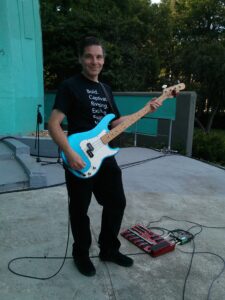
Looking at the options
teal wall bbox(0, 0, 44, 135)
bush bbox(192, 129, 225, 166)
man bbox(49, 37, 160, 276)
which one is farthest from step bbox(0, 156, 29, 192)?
bush bbox(192, 129, 225, 166)

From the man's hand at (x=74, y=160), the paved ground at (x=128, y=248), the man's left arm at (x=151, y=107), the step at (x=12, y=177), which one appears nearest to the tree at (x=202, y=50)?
the paved ground at (x=128, y=248)

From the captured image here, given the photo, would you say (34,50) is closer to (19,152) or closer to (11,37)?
(11,37)

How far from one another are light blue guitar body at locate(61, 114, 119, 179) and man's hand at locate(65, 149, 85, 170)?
0.08m

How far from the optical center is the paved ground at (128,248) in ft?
8.33

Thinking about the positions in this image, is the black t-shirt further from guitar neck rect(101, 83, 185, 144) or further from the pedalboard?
the pedalboard

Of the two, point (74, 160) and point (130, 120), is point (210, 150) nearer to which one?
point (130, 120)

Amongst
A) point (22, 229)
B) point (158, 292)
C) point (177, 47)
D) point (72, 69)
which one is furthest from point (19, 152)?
point (177, 47)

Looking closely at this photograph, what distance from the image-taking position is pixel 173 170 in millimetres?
6477

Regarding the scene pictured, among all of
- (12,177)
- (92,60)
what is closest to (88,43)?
(92,60)

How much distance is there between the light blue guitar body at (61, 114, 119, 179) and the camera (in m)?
2.52

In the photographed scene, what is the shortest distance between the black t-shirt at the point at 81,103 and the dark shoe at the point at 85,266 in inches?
40.9

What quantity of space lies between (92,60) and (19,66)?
248 inches

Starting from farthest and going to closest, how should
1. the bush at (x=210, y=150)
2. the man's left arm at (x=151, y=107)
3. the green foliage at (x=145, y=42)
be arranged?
the green foliage at (x=145, y=42) < the bush at (x=210, y=150) < the man's left arm at (x=151, y=107)

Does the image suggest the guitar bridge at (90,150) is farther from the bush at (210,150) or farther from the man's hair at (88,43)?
the bush at (210,150)
